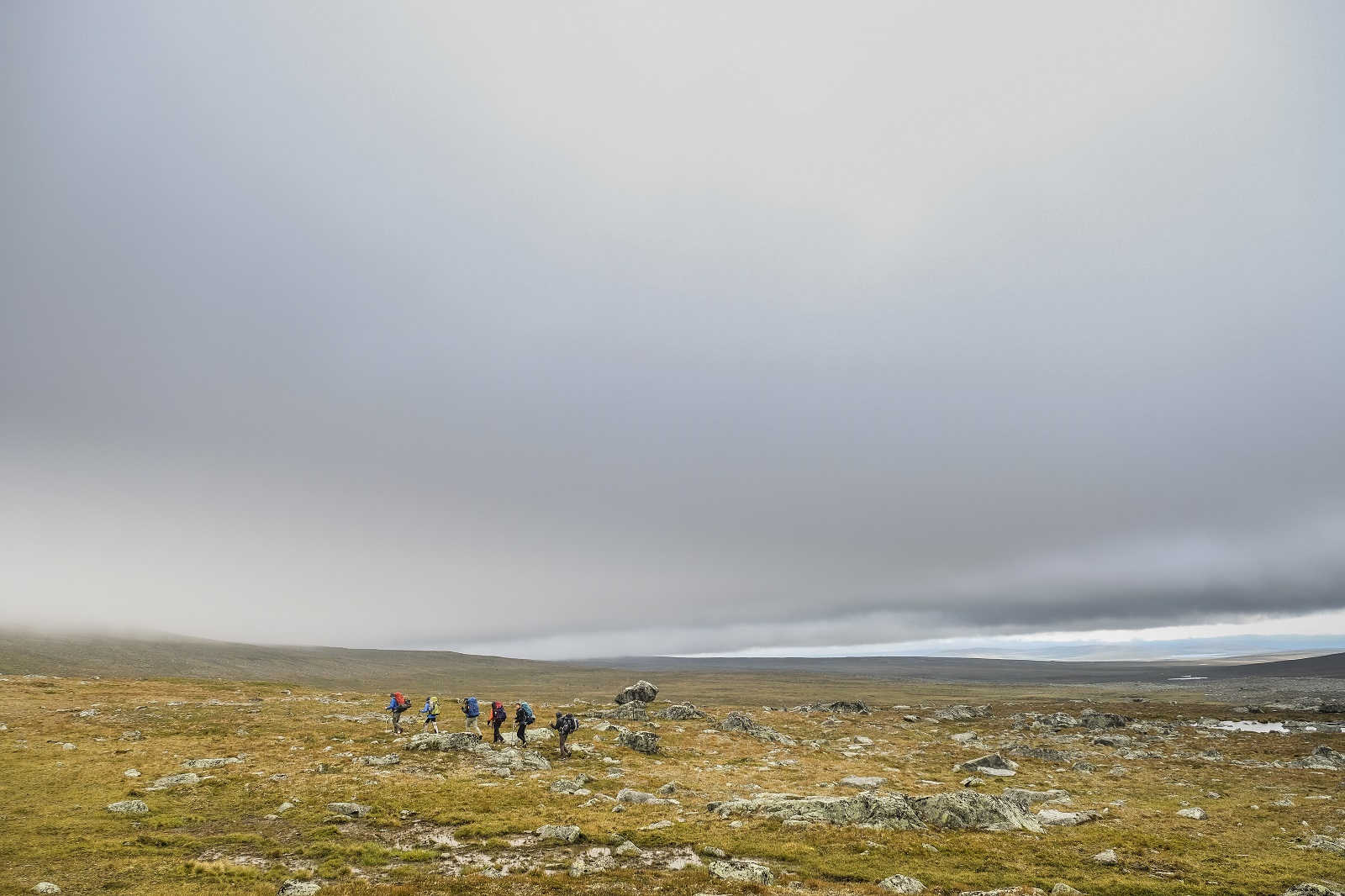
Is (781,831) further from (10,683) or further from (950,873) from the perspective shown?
(10,683)

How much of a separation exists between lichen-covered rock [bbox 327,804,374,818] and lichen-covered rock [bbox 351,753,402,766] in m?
10.7

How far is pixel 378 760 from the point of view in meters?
37.8

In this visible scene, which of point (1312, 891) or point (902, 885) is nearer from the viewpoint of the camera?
point (1312, 891)

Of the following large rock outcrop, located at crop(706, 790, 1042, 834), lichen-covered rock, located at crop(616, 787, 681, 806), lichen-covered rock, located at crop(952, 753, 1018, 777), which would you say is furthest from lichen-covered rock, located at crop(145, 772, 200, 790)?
lichen-covered rock, located at crop(952, 753, 1018, 777)

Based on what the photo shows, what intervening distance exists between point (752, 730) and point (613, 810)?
1346 inches

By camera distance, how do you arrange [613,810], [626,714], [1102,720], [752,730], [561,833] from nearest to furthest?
[561,833] < [613,810] < [752,730] < [626,714] < [1102,720]

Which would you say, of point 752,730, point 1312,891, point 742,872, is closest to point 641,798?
point 742,872

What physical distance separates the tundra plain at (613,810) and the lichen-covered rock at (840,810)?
12cm

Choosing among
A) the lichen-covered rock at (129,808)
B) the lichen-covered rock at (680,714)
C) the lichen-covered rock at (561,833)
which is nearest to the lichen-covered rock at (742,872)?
the lichen-covered rock at (561,833)

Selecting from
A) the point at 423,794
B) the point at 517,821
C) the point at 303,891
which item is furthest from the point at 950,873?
the point at 423,794

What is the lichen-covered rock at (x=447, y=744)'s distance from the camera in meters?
41.4

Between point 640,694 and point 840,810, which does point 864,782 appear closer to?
point 840,810

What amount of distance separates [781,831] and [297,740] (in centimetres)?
3765

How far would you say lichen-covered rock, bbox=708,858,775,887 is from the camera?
1955 centimetres
